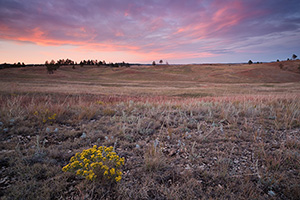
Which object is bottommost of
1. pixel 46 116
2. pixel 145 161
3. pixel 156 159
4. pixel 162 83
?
pixel 162 83

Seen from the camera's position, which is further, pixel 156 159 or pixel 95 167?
pixel 156 159

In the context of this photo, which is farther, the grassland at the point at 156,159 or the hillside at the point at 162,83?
the hillside at the point at 162,83

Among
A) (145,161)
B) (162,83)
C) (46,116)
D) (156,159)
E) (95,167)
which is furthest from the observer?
(162,83)

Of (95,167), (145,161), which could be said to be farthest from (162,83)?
(95,167)

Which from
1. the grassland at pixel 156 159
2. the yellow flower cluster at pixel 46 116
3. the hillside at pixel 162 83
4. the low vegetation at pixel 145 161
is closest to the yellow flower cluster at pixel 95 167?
the low vegetation at pixel 145 161

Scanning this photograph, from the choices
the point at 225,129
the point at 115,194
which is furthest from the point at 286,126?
the point at 115,194

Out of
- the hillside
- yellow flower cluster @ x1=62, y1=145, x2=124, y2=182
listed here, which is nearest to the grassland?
yellow flower cluster @ x1=62, y1=145, x2=124, y2=182

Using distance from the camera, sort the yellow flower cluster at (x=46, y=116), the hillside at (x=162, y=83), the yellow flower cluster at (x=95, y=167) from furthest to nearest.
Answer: the hillside at (x=162, y=83) → the yellow flower cluster at (x=46, y=116) → the yellow flower cluster at (x=95, y=167)

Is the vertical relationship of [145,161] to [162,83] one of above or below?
above

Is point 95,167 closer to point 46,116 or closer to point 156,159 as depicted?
point 156,159

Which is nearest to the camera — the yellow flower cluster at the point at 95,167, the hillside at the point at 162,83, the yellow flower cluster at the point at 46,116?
→ the yellow flower cluster at the point at 95,167

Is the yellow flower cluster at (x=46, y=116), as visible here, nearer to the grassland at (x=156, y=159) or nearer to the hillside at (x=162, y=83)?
the grassland at (x=156, y=159)

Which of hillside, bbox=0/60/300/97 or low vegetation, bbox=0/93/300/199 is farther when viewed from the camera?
hillside, bbox=0/60/300/97

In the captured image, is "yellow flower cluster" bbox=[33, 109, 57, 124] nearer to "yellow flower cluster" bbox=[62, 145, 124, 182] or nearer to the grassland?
the grassland
